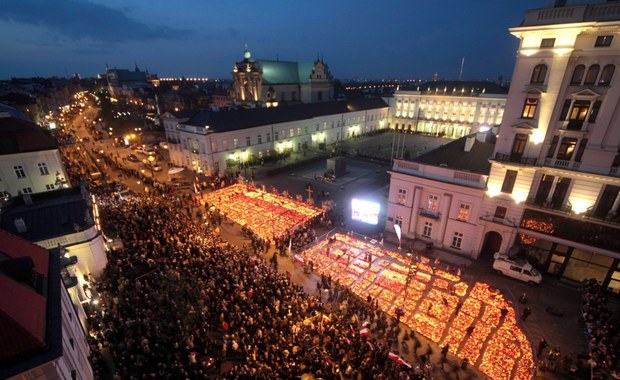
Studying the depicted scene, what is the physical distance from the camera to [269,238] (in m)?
30.2

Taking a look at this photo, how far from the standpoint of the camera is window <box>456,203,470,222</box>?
2700 cm

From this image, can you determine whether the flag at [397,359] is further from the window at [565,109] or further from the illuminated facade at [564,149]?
the window at [565,109]

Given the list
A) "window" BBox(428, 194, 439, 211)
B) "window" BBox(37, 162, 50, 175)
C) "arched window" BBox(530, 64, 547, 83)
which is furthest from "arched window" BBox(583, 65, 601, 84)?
"window" BBox(37, 162, 50, 175)

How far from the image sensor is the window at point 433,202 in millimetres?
28295

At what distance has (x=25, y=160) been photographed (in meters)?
32.9

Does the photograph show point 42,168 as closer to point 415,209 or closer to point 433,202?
point 415,209

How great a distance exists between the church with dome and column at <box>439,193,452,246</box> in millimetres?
57043

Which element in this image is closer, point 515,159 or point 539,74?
point 539,74

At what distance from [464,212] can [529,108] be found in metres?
9.76

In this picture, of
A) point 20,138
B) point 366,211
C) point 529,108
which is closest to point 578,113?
point 529,108

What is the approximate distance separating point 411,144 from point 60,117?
11357cm

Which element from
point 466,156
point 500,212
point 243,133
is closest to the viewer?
point 500,212

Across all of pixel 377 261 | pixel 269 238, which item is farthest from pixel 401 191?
pixel 269 238

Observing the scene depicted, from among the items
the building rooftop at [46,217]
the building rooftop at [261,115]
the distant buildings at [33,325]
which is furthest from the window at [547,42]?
the building rooftop at [261,115]
